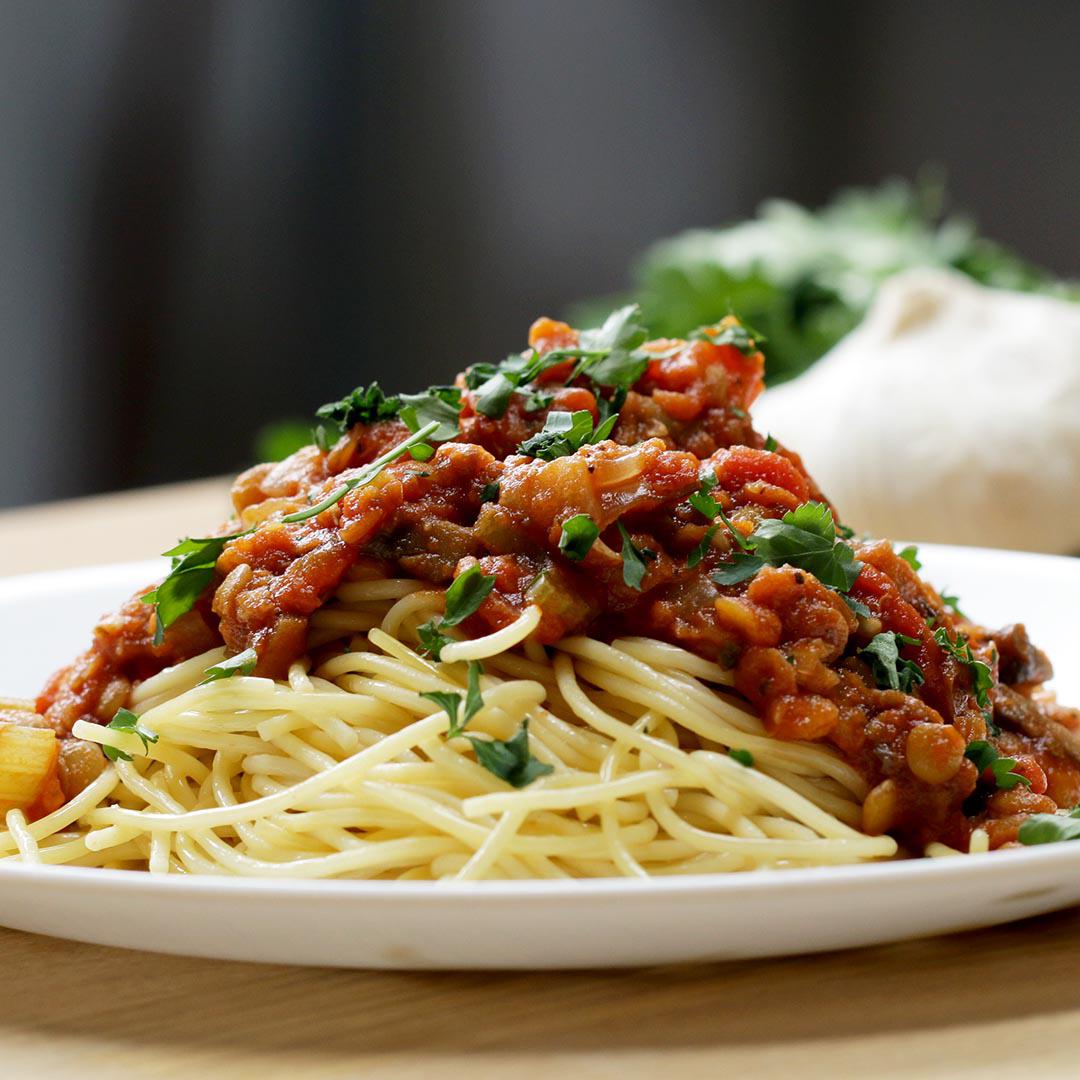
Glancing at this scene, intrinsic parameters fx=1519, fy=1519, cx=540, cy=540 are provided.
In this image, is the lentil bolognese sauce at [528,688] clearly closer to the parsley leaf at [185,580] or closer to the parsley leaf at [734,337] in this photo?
the parsley leaf at [185,580]

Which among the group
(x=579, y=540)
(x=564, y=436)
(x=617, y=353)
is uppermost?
(x=617, y=353)

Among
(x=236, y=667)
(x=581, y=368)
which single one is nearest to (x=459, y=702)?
(x=236, y=667)

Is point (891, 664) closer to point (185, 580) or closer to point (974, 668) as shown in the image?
point (974, 668)

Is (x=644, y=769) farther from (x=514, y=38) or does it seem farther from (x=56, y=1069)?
(x=514, y=38)

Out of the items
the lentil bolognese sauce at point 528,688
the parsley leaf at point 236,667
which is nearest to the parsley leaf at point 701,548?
the lentil bolognese sauce at point 528,688

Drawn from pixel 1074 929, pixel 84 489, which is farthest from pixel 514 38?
pixel 1074 929

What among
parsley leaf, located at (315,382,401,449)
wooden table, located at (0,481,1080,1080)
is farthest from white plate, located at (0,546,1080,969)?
parsley leaf, located at (315,382,401,449)
